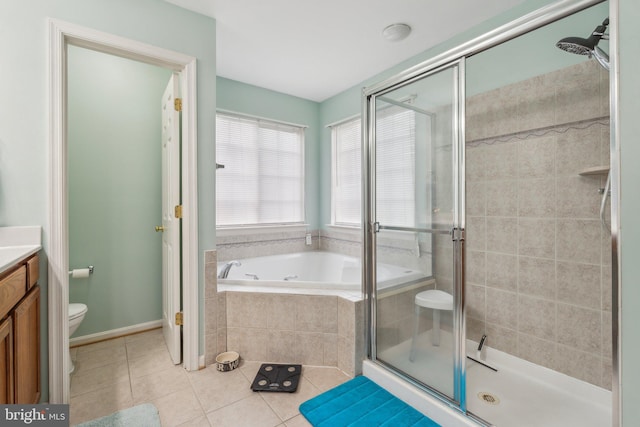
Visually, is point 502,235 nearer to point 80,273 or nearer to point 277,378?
point 277,378

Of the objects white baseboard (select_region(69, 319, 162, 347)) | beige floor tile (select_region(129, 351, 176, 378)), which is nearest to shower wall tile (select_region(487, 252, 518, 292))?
beige floor tile (select_region(129, 351, 176, 378))

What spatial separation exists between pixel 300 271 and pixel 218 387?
1.62 meters

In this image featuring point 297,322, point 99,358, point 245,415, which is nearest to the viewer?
point 245,415

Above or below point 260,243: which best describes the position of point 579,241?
above

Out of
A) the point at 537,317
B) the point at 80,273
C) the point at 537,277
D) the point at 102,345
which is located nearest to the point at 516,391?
the point at 537,317

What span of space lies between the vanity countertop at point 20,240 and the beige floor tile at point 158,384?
3.24 ft

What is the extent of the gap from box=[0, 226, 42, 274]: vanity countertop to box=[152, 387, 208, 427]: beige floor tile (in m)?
1.03

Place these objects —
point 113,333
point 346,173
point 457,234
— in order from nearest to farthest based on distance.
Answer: point 457,234, point 113,333, point 346,173

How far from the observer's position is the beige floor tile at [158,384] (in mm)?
1777

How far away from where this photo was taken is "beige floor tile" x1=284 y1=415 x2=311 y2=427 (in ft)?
5.04

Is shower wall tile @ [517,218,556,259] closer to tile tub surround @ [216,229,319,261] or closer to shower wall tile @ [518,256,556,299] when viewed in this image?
shower wall tile @ [518,256,556,299]

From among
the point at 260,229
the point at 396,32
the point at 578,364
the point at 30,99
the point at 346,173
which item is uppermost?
the point at 396,32

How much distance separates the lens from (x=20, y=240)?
152 centimetres

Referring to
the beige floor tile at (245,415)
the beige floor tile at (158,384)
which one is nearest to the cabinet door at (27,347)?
the beige floor tile at (158,384)
